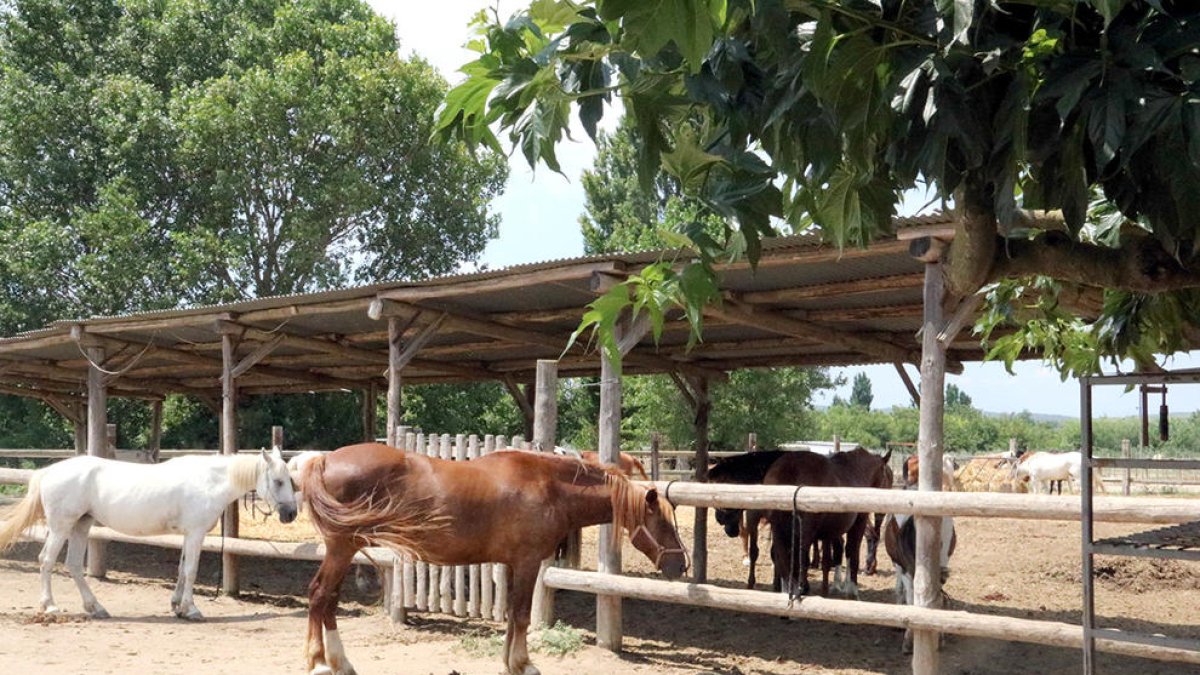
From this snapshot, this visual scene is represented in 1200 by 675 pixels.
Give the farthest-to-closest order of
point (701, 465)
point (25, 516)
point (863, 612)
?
point (701, 465), point (25, 516), point (863, 612)

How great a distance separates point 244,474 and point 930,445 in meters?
6.14

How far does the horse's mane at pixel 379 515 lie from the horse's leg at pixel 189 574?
3.38 m

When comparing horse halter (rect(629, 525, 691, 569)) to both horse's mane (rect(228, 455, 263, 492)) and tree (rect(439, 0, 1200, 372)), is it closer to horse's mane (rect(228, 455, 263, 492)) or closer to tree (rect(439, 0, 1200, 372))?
horse's mane (rect(228, 455, 263, 492))

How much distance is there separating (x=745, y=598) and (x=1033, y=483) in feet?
58.4

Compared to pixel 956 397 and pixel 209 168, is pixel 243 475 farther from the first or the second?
pixel 956 397

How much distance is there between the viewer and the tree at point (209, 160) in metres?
24.4

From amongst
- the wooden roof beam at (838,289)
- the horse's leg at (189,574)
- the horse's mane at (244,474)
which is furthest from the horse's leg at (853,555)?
the horse's leg at (189,574)

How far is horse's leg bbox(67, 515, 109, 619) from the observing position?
31.8ft

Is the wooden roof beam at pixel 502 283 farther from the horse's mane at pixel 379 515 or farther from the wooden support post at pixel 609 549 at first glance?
the horse's mane at pixel 379 515

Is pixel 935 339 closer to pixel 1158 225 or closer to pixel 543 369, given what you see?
pixel 543 369

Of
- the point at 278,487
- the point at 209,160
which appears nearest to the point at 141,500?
the point at 278,487

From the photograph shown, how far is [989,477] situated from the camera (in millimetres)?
25656

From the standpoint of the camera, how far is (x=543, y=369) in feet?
27.5

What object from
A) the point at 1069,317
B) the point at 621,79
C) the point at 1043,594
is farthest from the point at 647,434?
the point at 621,79
